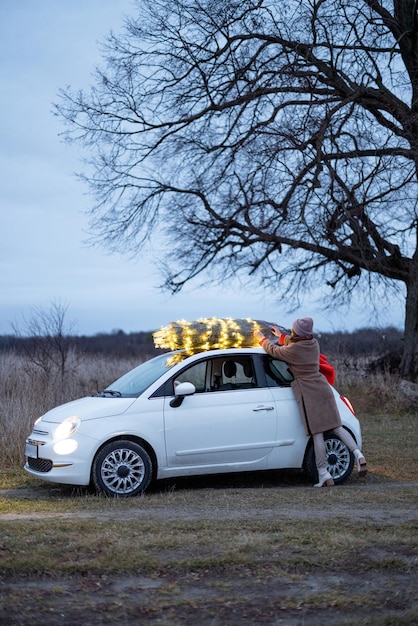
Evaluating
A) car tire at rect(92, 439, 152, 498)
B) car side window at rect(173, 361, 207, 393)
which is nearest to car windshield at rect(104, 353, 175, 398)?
car side window at rect(173, 361, 207, 393)

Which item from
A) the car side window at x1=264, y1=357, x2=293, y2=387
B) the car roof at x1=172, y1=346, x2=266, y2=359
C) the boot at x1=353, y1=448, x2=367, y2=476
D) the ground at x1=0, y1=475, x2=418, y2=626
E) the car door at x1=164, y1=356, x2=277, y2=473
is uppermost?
the car roof at x1=172, y1=346, x2=266, y2=359

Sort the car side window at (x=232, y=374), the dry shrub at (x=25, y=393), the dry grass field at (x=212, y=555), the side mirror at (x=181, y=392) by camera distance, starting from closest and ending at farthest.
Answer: the dry grass field at (x=212, y=555) < the side mirror at (x=181, y=392) < the car side window at (x=232, y=374) < the dry shrub at (x=25, y=393)

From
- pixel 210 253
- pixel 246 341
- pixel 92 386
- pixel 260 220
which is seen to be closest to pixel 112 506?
pixel 246 341

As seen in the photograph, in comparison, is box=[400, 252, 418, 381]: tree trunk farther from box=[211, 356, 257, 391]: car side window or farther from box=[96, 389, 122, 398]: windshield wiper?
box=[96, 389, 122, 398]: windshield wiper

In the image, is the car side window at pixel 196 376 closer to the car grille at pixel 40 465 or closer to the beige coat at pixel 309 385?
the beige coat at pixel 309 385

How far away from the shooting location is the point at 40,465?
10727 mm

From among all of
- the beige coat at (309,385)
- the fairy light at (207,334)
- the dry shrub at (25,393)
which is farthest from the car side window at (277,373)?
the dry shrub at (25,393)

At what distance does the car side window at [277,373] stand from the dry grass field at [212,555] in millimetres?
1255

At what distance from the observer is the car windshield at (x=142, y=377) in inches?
434

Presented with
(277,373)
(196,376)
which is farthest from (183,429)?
(277,373)

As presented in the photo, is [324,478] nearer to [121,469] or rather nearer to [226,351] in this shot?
[226,351]

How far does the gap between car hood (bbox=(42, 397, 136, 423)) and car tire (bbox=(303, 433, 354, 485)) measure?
7.53ft

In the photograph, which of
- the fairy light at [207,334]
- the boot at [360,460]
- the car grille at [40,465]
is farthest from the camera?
the fairy light at [207,334]

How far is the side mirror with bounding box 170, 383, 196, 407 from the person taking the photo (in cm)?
1071
